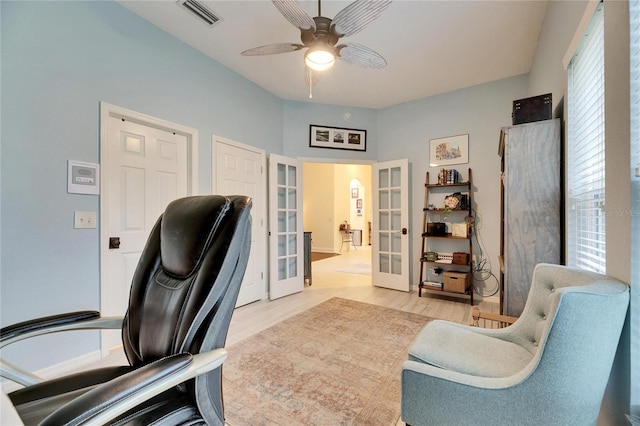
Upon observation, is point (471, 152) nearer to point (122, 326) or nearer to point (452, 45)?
point (452, 45)

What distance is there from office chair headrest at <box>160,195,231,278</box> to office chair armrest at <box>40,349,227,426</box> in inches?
13.3

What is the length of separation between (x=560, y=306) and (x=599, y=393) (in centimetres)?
35

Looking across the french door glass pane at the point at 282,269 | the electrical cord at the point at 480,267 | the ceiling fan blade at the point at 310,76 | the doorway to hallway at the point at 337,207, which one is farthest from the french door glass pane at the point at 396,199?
the doorway to hallway at the point at 337,207

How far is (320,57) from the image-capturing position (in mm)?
2172

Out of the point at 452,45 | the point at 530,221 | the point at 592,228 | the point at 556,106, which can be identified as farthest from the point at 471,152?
the point at 592,228

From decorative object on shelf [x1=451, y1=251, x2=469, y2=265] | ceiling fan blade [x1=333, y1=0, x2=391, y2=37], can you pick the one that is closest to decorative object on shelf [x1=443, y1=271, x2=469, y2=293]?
decorative object on shelf [x1=451, y1=251, x2=469, y2=265]

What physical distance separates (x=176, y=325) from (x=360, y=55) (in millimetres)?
2326

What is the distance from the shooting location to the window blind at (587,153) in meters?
1.33

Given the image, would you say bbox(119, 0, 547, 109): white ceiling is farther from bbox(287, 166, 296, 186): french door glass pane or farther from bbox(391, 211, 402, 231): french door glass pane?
bbox(391, 211, 402, 231): french door glass pane

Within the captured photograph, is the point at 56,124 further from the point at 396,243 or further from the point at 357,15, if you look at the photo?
the point at 396,243

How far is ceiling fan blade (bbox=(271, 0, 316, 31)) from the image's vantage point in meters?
1.73

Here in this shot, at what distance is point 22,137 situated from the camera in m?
1.79

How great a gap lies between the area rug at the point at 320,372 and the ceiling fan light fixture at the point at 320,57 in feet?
7.91

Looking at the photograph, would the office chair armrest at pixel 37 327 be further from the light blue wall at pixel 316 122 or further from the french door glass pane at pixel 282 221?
the light blue wall at pixel 316 122
